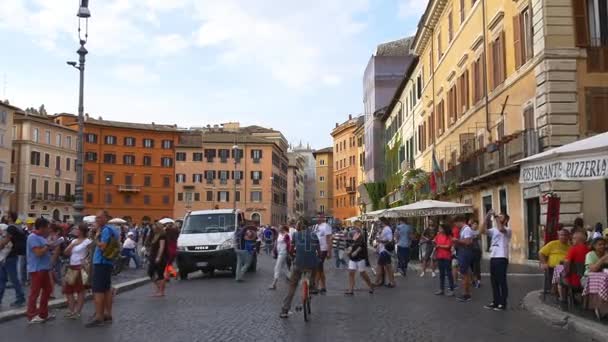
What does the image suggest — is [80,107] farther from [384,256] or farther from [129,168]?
[129,168]

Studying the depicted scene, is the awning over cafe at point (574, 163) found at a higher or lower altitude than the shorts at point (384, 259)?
higher

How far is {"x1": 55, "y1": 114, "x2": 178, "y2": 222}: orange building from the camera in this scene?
9356 centimetres

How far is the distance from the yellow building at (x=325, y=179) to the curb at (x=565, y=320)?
116m

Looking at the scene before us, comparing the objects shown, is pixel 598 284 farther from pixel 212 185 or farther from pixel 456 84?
pixel 212 185

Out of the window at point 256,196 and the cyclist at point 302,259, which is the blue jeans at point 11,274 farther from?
the window at point 256,196

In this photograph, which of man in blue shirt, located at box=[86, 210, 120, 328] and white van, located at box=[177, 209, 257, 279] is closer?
man in blue shirt, located at box=[86, 210, 120, 328]

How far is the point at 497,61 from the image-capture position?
28.9 metres

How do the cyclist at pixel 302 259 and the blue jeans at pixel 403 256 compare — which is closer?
the cyclist at pixel 302 259

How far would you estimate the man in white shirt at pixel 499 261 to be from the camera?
12.7 m

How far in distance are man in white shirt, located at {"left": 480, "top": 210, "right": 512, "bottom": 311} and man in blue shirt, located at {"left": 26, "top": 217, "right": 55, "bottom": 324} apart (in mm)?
7469

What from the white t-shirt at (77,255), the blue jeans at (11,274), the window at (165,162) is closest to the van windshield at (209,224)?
the blue jeans at (11,274)

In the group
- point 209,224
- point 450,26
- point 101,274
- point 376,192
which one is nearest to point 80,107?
point 209,224

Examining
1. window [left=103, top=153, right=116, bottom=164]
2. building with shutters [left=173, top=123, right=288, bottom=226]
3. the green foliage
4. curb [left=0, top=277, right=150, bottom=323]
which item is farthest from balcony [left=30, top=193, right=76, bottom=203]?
curb [left=0, top=277, right=150, bottom=323]

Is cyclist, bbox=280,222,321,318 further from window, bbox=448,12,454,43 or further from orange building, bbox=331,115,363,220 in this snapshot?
orange building, bbox=331,115,363,220
